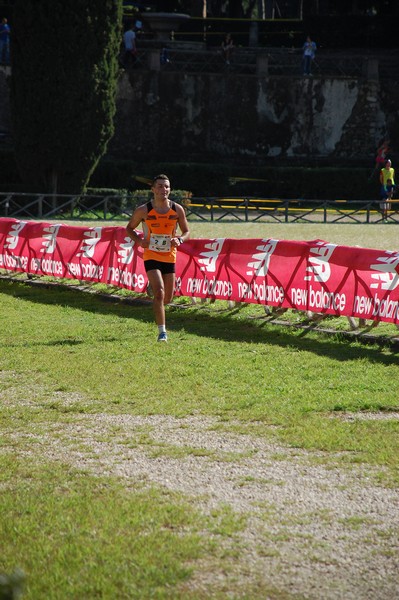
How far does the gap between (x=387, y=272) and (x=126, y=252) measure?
18.4 ft

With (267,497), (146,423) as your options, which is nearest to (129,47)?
(146,423)

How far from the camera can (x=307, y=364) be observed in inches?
481

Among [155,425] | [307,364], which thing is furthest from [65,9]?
[155,425]

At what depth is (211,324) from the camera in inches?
Result: 607

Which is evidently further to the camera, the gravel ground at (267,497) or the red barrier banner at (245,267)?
the red barrier banner at (245,267)

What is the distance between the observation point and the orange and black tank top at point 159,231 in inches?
544

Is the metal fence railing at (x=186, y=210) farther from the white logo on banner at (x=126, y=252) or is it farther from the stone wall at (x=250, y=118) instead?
the white logo on banner at (x=126, y=252)

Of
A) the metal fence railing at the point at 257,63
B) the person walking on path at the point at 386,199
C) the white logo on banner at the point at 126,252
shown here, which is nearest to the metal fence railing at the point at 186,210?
the person walking on path at the point at 386,199

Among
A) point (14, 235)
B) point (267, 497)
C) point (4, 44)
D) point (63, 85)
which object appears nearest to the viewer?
point (267, 497)

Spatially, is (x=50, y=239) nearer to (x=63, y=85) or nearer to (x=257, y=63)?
(x=63, y=85)

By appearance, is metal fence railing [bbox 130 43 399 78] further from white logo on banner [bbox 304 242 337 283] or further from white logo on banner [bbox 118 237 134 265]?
white logo on banner [bbox 304 242 337 283]

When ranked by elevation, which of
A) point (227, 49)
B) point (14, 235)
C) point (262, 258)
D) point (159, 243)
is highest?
point (227, 49)

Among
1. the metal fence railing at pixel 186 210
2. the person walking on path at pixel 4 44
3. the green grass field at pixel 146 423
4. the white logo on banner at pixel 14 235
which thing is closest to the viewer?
the green grass field at pixel 146 423

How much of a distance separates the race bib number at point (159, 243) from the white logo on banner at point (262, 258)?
2.26 meters
